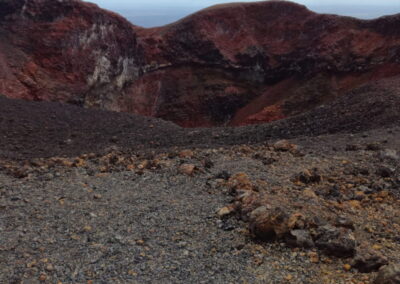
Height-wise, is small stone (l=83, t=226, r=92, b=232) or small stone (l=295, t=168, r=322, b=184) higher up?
small stone (l=295, t=168, r=322, b=184)

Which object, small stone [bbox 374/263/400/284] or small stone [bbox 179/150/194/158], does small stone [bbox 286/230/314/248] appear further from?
small stone [bbox 179/150/194/158]

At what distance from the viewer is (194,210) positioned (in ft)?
21.0

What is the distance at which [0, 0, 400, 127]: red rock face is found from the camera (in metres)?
23.7

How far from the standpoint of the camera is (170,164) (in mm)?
8805

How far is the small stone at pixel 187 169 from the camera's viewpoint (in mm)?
8137

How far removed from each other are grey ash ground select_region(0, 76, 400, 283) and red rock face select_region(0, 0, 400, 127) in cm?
1302

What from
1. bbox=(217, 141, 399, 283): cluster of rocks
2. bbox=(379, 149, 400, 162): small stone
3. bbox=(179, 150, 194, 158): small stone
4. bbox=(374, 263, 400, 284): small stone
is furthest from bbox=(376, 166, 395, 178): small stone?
bbox=(374, 263, 400, 284): small stone

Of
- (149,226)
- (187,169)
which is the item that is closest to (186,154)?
(187,169)

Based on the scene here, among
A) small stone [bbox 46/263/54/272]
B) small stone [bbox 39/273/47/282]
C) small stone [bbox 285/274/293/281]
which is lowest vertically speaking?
small stone [bbox 39/273/47/282]

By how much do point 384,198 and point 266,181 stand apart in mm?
1885

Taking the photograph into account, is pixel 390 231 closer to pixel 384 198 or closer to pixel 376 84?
pixel 384 198

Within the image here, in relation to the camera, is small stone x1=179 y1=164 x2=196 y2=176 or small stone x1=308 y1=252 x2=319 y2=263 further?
small stone x1=179 y1=164 x2=196 y2=176

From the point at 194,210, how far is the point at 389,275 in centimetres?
303

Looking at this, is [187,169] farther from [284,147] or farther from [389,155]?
[389,155]
